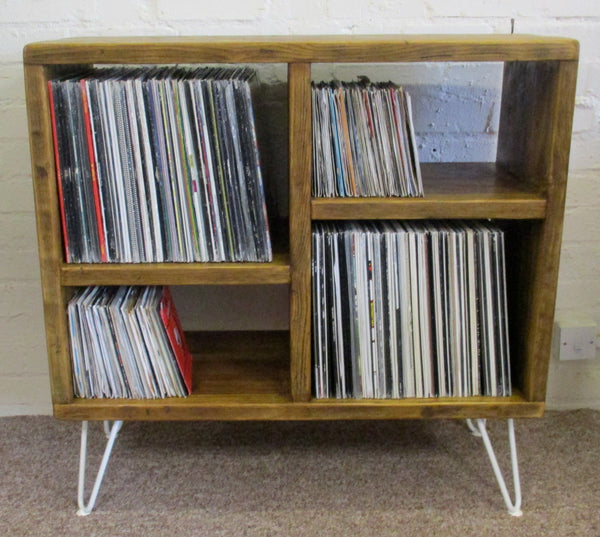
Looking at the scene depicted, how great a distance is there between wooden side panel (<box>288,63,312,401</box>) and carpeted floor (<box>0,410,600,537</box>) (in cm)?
27

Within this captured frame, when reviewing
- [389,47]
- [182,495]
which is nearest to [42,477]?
[182,495]

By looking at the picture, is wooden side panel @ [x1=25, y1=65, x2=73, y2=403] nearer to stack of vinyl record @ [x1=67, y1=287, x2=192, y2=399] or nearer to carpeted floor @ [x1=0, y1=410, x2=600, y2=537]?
stack of vinyl record @ [x1=67, y1=287, x2=192, y2=399]

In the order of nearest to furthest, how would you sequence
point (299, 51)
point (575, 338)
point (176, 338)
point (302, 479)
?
point (299, 51)
point (176, 338)
point (302, 479)
point (575, 338)

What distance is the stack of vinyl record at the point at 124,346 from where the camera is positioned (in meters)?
1.25

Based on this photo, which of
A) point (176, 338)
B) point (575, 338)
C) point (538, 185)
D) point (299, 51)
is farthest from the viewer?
point (575, 338)

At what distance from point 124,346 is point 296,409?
31cm

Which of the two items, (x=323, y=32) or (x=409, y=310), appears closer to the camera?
(x=409, y=310)

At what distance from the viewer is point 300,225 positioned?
3.89 ft

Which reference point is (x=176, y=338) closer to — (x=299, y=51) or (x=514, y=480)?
(x=299, y=51)

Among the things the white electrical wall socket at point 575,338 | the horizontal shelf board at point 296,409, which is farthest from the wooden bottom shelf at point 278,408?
the white electrical wall socket at point 575,338

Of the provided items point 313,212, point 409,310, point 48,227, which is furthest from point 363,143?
point 48,227

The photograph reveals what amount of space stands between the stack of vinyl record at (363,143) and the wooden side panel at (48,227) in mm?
414

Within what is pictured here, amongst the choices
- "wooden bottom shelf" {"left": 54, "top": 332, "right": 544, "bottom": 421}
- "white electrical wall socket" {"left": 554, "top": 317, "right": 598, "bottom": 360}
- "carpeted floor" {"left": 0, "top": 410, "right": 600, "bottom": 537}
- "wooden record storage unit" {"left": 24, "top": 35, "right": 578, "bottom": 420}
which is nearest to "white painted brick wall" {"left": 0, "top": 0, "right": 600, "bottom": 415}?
"white electrical wall socket" {"left": 554, "top": 317, "right": 598, "bottom": 360}

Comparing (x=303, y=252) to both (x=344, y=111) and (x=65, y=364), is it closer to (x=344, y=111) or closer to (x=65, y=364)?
(x=344, y=111)
